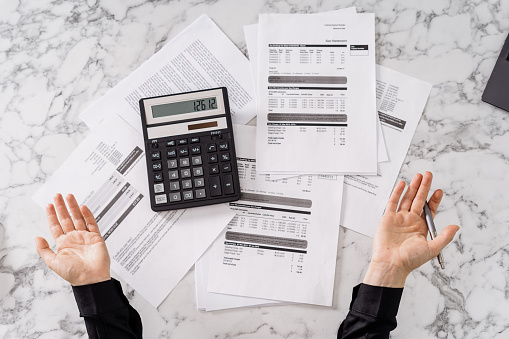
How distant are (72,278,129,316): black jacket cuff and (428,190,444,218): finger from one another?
52 cm

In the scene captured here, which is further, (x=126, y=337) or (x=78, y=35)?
(x=78, y=35)

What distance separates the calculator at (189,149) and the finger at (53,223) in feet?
0.50

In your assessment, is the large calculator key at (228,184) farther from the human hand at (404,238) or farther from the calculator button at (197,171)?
the human hand at (404,238)

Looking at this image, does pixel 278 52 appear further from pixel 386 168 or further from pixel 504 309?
pixel 504 309

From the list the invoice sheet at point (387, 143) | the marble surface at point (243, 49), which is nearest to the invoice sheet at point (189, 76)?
the marble surface at point (243, 49)

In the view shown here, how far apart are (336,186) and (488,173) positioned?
27 centimetres

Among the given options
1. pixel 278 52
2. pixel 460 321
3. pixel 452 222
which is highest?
pixel 278 52

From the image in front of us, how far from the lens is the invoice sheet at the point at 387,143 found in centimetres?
84

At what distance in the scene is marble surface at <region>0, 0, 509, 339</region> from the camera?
0.82 metres

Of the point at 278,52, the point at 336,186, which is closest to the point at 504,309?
the point at 336,186

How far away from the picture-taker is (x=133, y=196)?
84 centimetres

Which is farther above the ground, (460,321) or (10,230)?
(10,230)

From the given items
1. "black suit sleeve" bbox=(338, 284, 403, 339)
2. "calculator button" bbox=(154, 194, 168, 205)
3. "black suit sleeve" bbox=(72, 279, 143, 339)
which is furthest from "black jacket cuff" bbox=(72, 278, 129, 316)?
"black suit sleeve" bbox=(338, 284, 403, 339)

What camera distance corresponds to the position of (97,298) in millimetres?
752
